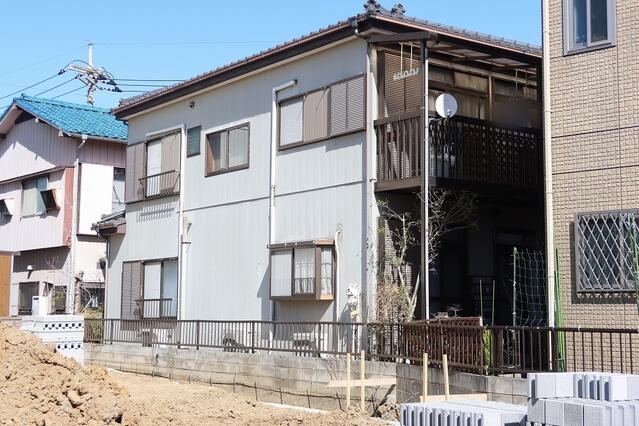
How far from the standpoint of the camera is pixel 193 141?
2248 cm

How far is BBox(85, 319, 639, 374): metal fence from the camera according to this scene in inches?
482

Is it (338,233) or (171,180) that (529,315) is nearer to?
(338,233)

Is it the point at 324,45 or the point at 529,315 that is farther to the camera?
the point at 324,45

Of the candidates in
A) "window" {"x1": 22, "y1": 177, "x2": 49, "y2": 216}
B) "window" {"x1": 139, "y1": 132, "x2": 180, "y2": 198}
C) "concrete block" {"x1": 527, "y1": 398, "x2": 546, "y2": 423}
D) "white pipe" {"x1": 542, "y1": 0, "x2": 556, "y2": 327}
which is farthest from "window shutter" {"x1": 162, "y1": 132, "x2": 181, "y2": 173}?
"concrete block" {"x1": 527, "y1": 398, "x2": 546, "y2": 423}

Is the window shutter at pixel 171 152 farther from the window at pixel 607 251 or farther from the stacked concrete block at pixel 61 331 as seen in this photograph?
the window at pixel 607 251

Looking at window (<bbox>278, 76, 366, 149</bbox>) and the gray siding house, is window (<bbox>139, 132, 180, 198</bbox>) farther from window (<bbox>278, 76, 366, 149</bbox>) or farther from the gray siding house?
window (<bbox>278, 76, 366, 149</bbox>)

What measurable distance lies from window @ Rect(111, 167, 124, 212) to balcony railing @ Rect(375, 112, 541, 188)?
47.4ft

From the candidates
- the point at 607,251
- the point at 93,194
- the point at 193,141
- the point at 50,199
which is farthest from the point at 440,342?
the point at 50,199

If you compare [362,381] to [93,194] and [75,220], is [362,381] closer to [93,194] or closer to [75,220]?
[75,220]

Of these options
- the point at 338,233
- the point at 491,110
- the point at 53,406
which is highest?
the point at 491,110

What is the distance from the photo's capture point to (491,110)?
18.9m

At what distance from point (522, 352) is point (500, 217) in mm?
6844

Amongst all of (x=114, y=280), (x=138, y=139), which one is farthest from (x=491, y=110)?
(x=114, y=280)

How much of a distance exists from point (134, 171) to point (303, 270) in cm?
846
